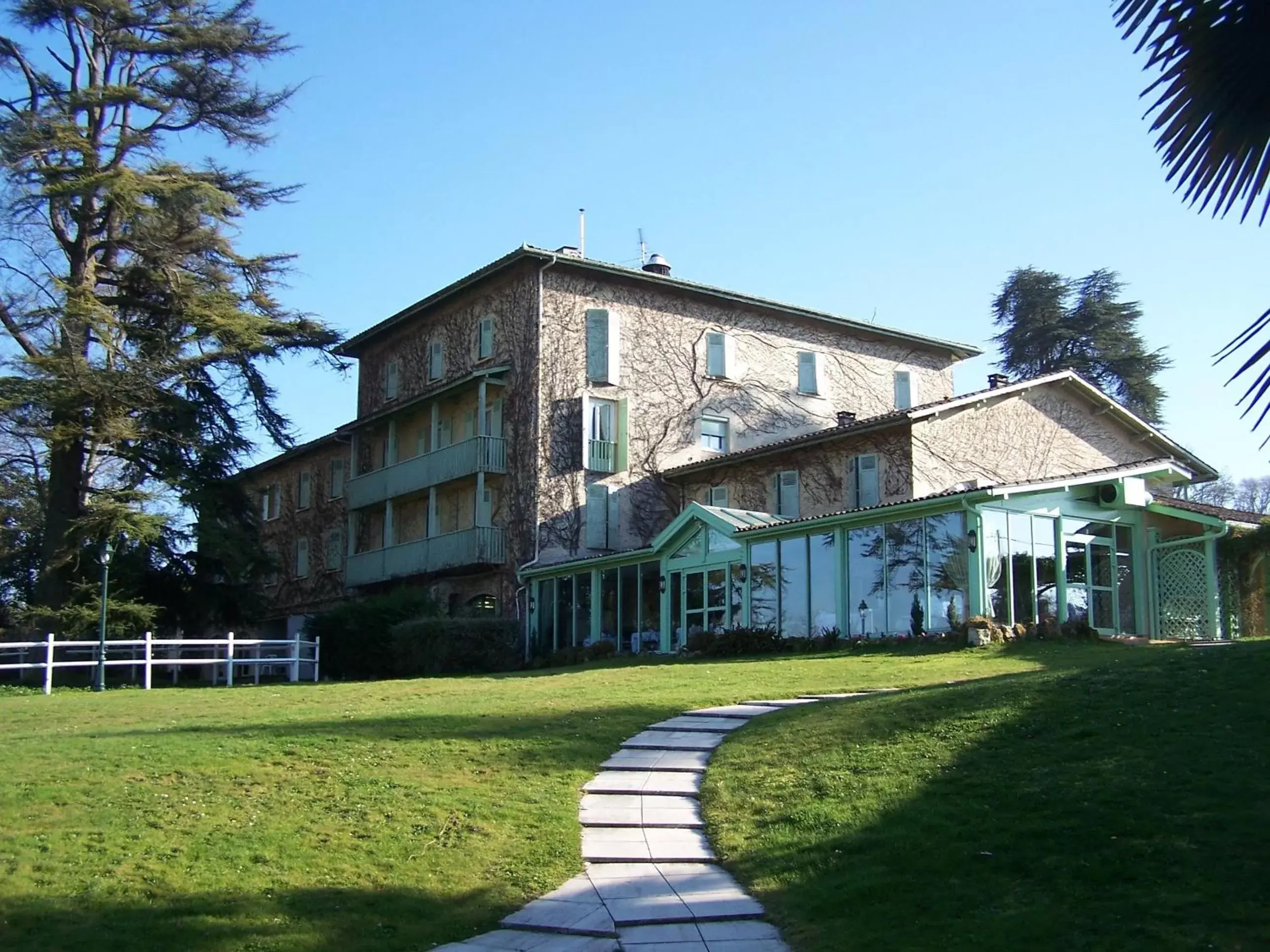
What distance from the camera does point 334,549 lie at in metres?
45.1

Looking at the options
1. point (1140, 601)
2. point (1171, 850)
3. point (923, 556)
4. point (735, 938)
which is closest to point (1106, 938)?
point (1171, 850)

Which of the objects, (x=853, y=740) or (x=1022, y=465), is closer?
(x=853, y=740)

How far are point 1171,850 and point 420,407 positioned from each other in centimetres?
3234

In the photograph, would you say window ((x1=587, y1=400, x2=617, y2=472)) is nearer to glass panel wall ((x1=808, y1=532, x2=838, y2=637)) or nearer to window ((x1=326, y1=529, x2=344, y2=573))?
glass panel wall ((x1=808, y1=532, x2=838, y2=637))

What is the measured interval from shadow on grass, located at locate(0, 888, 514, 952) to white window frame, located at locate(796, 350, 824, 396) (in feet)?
104

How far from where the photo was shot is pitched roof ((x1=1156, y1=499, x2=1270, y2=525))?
84.9 ft

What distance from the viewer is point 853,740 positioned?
38.4ft

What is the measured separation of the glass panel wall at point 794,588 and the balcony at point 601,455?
8.52 m

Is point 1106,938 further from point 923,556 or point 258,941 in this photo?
point 923,556

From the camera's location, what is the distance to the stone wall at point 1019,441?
3092 centimetres

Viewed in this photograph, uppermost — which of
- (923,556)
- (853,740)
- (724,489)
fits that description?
(724,489)

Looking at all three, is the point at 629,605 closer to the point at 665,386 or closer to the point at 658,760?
the point at 665,386

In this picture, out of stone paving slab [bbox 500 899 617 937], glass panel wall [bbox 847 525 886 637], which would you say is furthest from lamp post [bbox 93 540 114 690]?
stone paving slab [bbox 500 899 617 937]

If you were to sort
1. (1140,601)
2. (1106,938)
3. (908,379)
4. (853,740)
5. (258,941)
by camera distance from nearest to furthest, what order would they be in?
(1106,938) → (258,941) → (853,740) → (1140,601) → (908,379)
